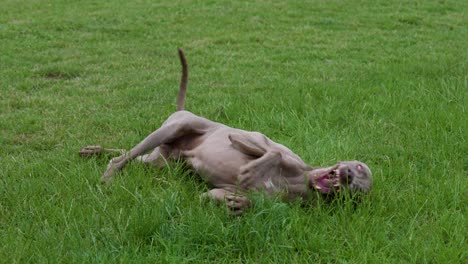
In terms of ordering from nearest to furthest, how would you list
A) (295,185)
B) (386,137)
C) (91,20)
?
(295,185) → (386,137) → (91,20)

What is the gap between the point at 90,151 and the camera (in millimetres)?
4137

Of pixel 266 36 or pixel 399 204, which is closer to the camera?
pixel 399 204

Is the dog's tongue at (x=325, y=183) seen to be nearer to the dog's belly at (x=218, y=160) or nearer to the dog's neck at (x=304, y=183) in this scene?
the dog's neck at (x=304, y=183)

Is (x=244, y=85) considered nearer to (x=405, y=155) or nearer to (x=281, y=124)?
(x=281, y=124)

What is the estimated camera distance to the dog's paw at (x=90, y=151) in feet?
13.5

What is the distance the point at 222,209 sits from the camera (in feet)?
9.78

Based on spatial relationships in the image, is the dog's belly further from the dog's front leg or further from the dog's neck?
the dog's neck

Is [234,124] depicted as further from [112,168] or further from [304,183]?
[304,183]

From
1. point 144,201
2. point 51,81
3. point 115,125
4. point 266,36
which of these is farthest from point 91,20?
point 144,201

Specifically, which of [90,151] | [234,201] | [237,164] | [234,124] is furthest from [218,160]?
[234,124]

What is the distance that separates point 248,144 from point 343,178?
584 mm

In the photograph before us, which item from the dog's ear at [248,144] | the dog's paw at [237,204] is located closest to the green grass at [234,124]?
the dog's paw at [237,204]

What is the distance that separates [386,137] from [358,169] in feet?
4.42

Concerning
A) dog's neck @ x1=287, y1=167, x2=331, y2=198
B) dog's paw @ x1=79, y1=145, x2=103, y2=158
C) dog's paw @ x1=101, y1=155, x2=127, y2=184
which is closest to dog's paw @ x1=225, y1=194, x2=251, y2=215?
dog's neck @ x1=287, y1=167, x2=331, y2=198
